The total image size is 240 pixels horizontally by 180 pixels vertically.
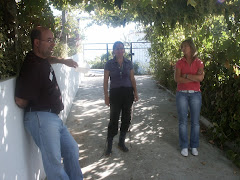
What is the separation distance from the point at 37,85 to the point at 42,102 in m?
0.20

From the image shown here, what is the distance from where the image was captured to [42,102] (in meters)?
2.48

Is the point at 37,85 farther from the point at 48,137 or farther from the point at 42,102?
the point at 48,137

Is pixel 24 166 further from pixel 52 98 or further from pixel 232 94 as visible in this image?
pixel 232 94

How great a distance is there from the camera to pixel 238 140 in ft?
13.1

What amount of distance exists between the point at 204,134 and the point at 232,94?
1208 millimetres

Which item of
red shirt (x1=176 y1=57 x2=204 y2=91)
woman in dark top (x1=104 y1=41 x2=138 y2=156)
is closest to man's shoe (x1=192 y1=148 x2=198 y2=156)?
red shirt (x1=176 y1=57 x2=204 y2=91)

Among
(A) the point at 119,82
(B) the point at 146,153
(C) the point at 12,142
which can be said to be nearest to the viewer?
(C) the point at 12,142

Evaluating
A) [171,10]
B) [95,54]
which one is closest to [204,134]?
[171,10]

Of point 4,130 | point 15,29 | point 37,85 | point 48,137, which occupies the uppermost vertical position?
point 15,29

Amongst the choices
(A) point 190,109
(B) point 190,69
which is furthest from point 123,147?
(B) point 190,69

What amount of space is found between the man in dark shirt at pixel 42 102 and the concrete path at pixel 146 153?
1.29m

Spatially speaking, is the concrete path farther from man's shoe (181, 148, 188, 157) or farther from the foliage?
the foliage

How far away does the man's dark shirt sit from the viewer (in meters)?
2.36

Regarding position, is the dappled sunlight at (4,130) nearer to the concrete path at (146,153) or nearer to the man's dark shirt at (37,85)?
the man's dark shirt at (37,85)
